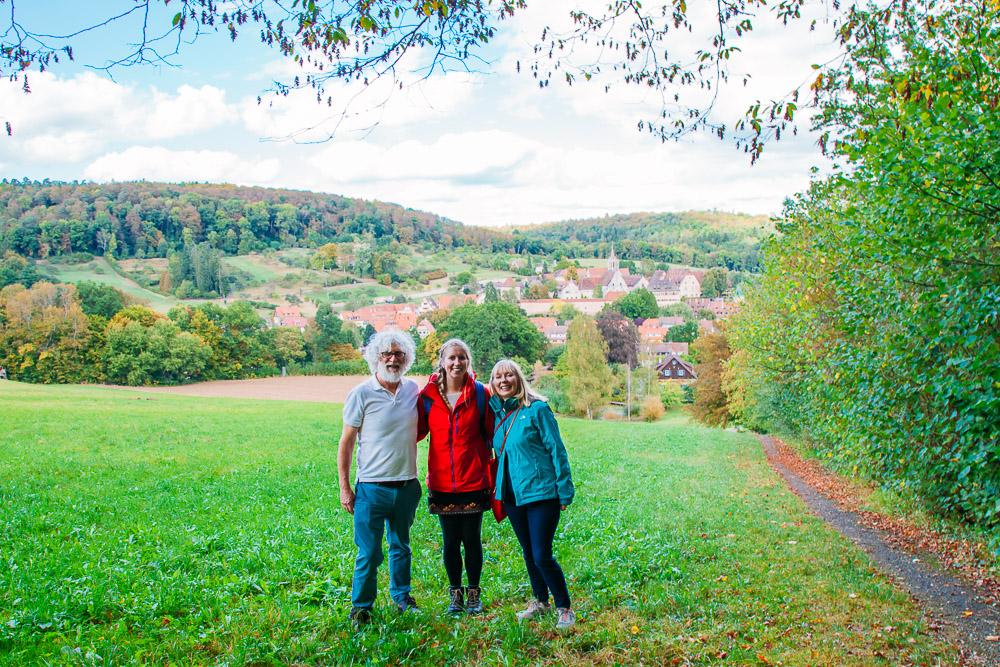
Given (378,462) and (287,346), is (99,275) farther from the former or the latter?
(378,462)

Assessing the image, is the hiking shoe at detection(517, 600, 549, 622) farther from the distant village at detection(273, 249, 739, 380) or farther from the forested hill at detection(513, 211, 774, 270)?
the forested hill at detection(513, 211, 774, 270)

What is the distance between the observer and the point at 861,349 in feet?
32.0

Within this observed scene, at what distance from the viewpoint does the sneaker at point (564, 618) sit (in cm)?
525

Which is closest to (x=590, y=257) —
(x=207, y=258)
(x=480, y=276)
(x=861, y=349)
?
(x=480, y=276)

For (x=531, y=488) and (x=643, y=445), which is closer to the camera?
(x=531, y=488)

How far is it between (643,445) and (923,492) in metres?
15.7

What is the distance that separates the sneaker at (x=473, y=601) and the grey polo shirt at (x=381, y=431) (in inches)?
45.4

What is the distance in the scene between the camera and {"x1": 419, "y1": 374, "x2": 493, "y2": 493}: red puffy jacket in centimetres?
537

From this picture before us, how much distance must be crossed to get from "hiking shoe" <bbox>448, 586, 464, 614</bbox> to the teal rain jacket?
99cm

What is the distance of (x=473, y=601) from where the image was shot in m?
5.69

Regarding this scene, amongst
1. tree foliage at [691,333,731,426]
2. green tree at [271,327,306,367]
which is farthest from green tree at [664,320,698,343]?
tree foliage at [691,333,731,426]

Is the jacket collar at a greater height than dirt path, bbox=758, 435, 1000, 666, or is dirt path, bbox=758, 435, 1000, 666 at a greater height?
the jacket collar

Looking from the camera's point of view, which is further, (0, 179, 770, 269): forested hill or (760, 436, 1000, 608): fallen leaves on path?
(0, 179, 770, 269): forested hill

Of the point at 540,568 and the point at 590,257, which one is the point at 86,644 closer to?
the point at 540,568
